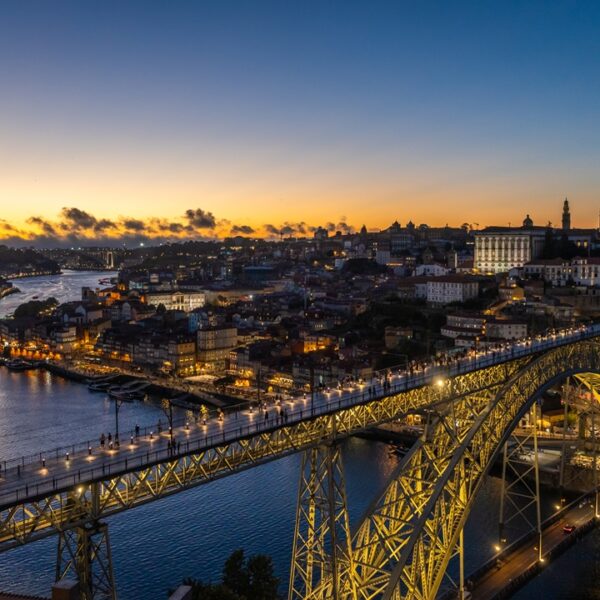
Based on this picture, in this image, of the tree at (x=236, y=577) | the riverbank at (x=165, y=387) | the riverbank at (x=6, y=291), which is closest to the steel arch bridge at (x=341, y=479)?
the tree at (x=236, y=577)

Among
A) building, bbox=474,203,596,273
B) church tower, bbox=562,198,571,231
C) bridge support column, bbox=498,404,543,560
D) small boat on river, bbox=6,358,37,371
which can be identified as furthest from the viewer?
church tower, bbox=562,198,571,231

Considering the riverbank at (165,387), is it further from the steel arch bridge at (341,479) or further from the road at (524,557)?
the steel arch bridge at (341,479)

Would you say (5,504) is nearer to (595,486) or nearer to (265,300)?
(595,486)

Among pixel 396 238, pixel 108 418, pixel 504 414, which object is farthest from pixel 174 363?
pixel 396 238

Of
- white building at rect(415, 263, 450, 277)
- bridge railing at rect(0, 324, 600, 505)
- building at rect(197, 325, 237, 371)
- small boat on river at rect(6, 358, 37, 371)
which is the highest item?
white building at rect(415, 263, 450, 277)

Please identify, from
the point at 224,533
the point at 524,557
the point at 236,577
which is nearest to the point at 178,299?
the point at 224,533

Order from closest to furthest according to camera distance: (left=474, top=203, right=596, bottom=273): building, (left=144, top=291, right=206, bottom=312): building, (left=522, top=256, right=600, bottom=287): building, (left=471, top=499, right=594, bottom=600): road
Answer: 1. (left=471, top=499, right=594, bottom=600): road
2. (left=522, top=256, right=600, bottom=287): building
3. (left=474, top=203, right=596, bottom=273): building
4. (left=144, top=291, right=206, bottom=312): building

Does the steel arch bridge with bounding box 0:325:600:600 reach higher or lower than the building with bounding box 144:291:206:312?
higher

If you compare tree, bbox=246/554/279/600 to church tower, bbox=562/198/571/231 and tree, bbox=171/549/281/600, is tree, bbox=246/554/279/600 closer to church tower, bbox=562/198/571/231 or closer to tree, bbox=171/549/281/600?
tree, bbox=171/549/281/600

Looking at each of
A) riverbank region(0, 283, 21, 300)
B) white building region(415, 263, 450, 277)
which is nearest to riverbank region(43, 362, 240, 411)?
white building region(415, 263, 450, 277)

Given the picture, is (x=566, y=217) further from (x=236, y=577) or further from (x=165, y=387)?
(x=236, y=577)
